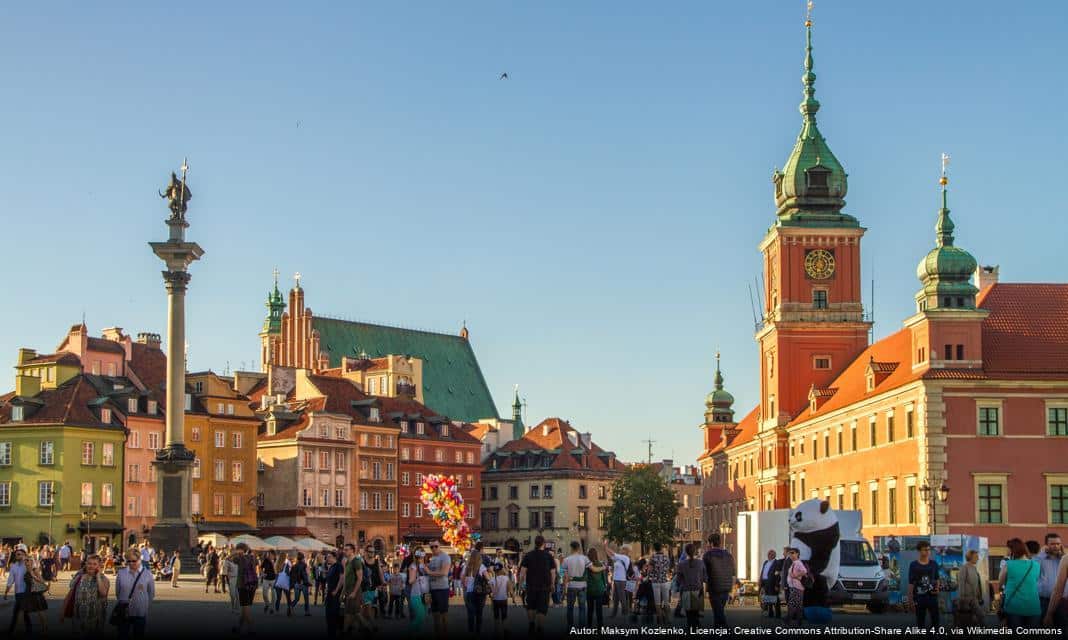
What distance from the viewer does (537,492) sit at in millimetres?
137875

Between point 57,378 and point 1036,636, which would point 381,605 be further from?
point 57,378

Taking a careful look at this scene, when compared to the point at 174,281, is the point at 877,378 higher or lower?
lower

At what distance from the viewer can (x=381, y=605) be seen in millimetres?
39781

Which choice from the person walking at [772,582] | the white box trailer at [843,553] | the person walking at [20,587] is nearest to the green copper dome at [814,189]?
the white box trailer at [843,553]

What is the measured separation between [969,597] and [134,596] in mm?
12935

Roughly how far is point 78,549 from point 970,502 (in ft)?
166

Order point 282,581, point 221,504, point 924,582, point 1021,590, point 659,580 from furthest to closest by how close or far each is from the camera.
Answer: point 221,504, point 282,581, point 659,580, point 924,582, point 1021,590

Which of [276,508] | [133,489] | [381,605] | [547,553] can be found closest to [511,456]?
[276,508]

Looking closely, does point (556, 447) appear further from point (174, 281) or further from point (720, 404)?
point (174, 281)

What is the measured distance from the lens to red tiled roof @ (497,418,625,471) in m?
138

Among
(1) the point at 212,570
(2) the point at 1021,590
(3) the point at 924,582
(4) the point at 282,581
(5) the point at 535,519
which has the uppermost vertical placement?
(2) the point at 1021,590

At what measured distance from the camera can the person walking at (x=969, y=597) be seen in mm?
25891

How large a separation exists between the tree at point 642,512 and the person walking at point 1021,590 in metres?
95.4

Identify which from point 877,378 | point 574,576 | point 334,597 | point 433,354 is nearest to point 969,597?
point 574,576
